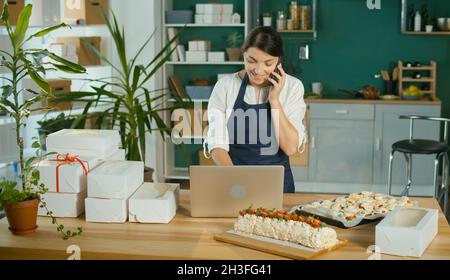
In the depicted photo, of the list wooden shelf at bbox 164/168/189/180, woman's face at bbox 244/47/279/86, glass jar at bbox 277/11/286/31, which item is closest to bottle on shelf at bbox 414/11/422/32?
glass jar at bbox 277/11/286/31

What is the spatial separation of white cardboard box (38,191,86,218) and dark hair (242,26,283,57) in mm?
1188

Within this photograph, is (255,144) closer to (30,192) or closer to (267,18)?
(30,192)

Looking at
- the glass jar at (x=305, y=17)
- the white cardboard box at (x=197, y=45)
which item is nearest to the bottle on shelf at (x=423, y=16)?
the glass jar at (x=305, y=17)

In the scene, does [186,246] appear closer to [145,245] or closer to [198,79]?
[145,245]

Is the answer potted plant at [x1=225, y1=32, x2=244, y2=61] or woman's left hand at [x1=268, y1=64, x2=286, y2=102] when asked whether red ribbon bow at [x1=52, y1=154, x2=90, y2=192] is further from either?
potted plant at [x1=225, y1=32, x2=244, y2=61]

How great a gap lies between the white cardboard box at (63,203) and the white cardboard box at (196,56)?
4088mm

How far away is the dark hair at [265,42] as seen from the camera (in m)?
3.51

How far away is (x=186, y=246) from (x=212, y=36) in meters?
4.83

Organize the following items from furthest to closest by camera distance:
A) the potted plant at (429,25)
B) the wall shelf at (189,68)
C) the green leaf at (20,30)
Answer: the wall shelf at (189,68) < the potted plant at (429,25) < the green leaf at (20,30)

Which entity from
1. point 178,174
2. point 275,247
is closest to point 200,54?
point 178,174

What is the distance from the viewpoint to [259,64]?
357 cm

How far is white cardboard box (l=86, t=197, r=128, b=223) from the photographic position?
2.92 metres

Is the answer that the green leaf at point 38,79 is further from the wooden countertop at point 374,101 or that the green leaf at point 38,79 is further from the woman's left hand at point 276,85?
the wooden countertop at point 374,101
